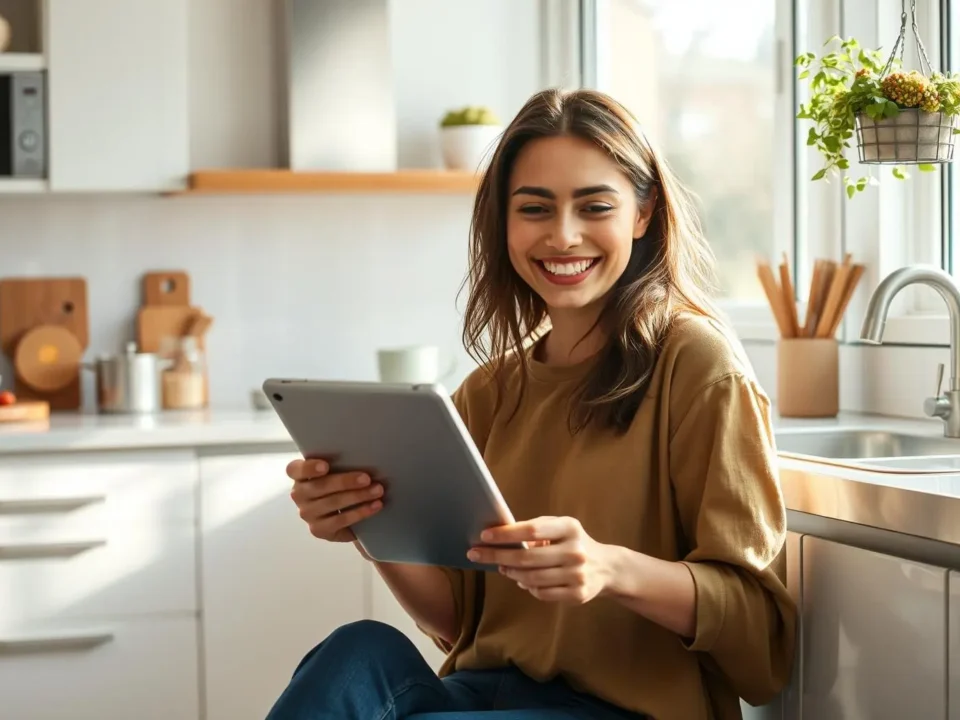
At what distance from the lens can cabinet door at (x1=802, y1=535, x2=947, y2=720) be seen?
1.31 m

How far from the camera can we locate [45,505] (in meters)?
2.59

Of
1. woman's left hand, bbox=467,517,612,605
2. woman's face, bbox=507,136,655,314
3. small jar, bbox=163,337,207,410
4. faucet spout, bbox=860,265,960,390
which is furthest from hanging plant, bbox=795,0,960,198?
small jar, bbox=163,337,207,410

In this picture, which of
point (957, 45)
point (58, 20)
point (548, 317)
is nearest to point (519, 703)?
point (548, 317)

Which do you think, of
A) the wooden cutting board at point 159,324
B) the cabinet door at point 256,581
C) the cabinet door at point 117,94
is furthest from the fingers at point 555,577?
the wooden cutting board at point 159,324

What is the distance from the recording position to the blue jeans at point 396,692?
1.41 m

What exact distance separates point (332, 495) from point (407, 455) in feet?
0.49

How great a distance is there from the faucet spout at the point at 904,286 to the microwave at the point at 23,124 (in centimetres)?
189

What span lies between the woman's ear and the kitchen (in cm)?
35

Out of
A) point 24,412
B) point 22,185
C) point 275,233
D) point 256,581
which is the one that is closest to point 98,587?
point 256,581

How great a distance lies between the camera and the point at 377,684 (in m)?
1.45

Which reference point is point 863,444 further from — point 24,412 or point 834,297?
point 24,412

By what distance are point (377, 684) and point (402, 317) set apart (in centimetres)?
193

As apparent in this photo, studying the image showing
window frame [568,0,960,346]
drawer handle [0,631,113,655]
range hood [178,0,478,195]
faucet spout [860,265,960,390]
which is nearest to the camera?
faucet spout [860,265,960,390]

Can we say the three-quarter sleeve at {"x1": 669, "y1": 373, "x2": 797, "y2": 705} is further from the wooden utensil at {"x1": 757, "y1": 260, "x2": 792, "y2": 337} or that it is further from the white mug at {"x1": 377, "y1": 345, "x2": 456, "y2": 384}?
the white mug at {"x1": 377, "y1": 345, "x2": 456, "y2": 384}
